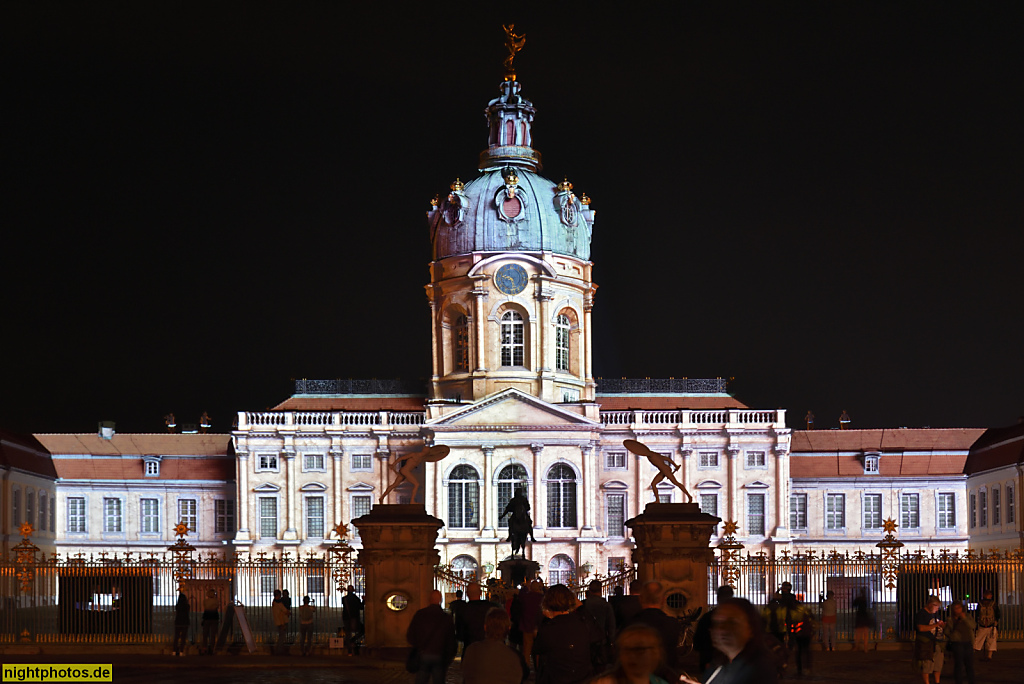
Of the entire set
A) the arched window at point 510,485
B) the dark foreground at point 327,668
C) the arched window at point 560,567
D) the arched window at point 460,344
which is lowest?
the arched window at point 560,567

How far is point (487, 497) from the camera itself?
72.5 m

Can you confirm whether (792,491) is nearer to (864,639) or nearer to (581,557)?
(581,557)

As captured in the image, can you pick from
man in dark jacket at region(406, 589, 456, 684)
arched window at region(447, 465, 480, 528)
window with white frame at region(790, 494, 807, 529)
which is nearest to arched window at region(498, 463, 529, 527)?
arched window at region(447, 465, 480, 528)

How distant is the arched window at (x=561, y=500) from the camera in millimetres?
73000

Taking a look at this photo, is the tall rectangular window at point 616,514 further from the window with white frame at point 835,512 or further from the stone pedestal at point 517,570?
the stone pedestal at point 517,570

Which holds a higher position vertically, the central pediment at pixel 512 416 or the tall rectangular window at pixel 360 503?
the central pediment at pixel 512 416

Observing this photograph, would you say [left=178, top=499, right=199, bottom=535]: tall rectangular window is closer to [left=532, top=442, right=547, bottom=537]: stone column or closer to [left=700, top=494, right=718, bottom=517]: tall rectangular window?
[left=532, top=442, right=547, bottom=537]: stone column

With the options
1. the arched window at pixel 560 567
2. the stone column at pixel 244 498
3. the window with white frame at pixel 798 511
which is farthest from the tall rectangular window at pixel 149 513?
the window with white frame at pixel 798 511

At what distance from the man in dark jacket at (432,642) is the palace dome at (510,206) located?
58668 millimetres

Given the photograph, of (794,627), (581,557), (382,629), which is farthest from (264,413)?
(794,627)

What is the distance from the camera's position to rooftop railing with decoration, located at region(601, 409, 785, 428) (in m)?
75.1

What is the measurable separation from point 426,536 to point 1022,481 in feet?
159

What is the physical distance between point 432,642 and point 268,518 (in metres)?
58.5

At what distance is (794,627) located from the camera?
24.5 meters
